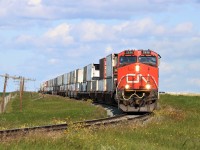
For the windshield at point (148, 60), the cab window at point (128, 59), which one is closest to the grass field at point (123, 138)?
the windshield at point (148, 60)

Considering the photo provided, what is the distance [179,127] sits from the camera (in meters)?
19.6

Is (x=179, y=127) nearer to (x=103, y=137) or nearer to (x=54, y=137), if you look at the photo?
(x=103, y=137)

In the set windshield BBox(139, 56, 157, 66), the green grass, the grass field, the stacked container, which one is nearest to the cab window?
windshield BBox(139, 56, 157, 66)

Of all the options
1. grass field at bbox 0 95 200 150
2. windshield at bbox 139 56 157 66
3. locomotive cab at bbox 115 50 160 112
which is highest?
windshield at bbox 139 56 157 66

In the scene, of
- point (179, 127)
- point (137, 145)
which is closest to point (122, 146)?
point (137, 145)

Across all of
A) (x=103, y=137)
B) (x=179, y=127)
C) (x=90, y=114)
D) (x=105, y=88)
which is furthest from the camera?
(x=105, y=88)

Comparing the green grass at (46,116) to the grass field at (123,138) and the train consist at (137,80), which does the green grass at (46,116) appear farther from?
the grass field at (123,138)

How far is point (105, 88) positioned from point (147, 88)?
8.78 metres

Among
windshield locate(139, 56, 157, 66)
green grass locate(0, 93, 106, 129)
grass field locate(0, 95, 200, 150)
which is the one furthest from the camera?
windshield locate(139, 56, 157, 66)

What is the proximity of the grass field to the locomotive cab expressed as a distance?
572 cm

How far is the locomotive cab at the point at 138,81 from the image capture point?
89.1 feet

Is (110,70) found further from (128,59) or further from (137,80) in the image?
(137,80)

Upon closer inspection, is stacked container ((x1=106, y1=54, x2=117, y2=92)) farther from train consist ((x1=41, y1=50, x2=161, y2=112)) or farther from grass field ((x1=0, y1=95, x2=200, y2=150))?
grass field ((x1=0, y1=95, x2=200, y2=150))

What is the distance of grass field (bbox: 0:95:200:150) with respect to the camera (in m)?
12.2
